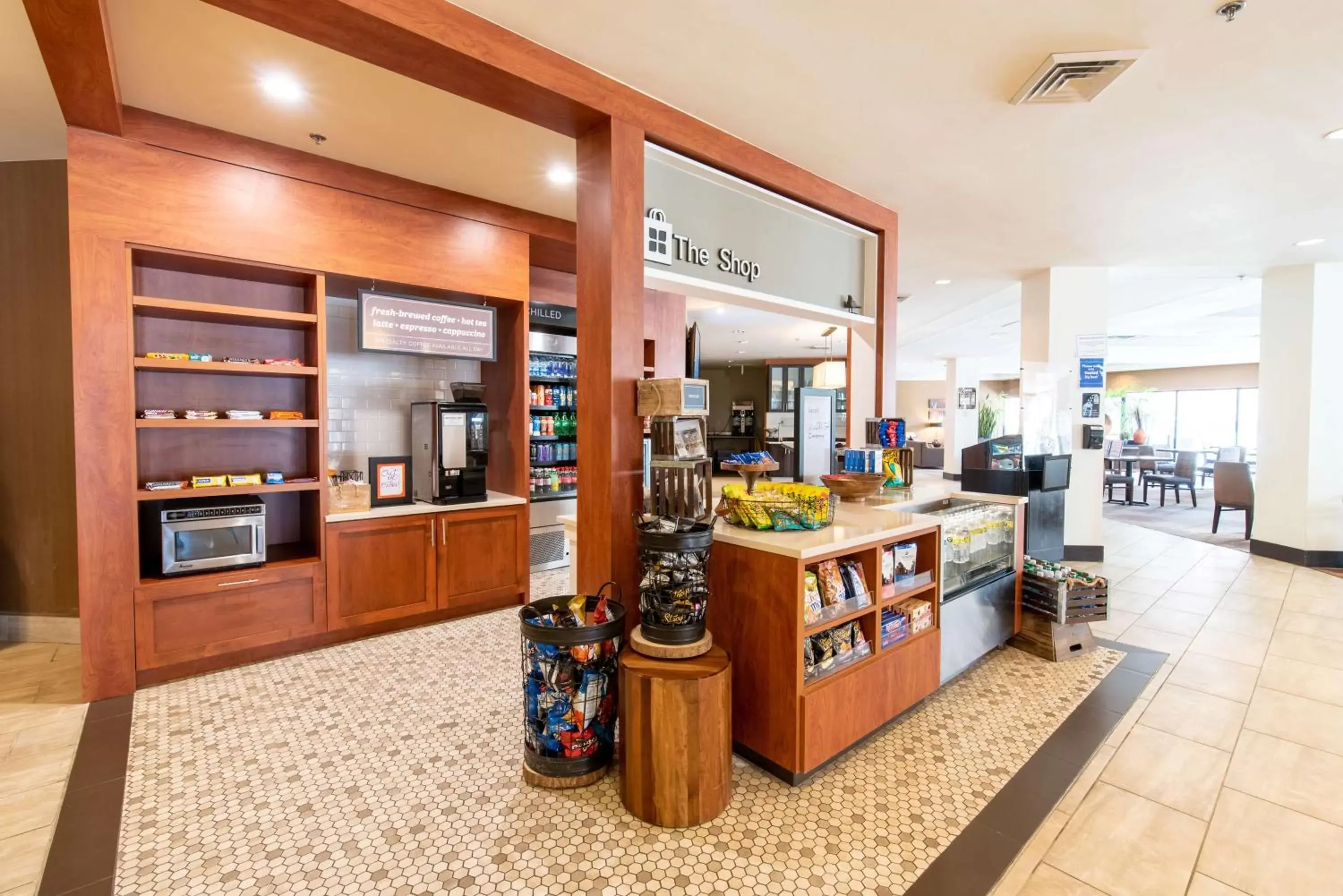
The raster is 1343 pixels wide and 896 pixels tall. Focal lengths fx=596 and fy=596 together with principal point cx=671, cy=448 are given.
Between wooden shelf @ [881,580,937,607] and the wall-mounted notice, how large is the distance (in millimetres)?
3128

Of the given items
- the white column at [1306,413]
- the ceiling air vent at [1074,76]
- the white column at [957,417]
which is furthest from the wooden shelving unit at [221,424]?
the white column at [957,417]

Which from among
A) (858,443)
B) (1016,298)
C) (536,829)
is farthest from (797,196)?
(1016,298)

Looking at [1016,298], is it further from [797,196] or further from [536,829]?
[536,829]

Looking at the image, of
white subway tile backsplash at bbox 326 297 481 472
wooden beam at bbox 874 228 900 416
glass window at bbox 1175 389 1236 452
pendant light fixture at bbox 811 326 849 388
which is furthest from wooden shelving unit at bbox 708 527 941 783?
glass window at bbox 1175 389 1236 452

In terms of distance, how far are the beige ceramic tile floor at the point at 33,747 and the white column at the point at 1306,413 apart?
8.97 m

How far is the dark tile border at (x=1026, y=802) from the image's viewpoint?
6.04 feet

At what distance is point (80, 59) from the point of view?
2.31 meters

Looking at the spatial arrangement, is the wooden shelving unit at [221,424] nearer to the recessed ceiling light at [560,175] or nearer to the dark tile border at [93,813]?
the dark tile border at [93,813]

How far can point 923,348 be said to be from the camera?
1241 centimetres

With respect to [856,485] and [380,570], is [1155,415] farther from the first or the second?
[380,570]

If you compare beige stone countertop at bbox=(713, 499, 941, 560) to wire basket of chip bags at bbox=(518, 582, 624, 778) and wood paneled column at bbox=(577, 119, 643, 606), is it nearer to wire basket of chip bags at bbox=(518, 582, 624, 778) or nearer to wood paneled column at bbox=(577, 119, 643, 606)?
wood paneled column at bbox=(577, 119, 643, 606)

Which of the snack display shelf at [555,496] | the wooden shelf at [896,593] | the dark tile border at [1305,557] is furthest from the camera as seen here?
the dark tile border at [1305,557]

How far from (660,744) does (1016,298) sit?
7.79 meters

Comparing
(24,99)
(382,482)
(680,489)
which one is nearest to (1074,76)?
(680,489)
